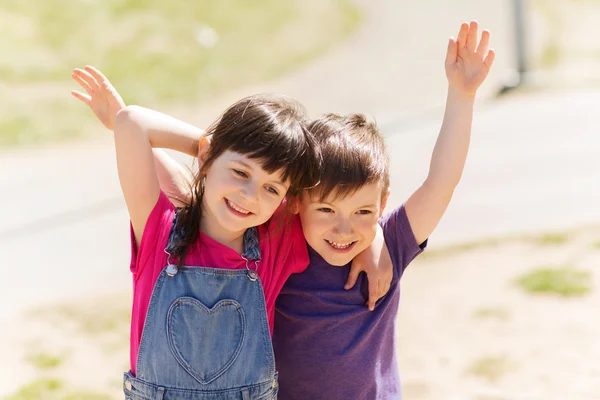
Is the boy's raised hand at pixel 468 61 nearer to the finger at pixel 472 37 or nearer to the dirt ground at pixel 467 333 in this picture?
the finger at pixel 472 37

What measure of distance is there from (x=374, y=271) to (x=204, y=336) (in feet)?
1.74

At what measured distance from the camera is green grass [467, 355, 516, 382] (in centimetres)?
403

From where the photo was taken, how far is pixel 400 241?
2367 mm

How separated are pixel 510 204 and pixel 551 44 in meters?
9.15

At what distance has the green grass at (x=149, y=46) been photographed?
1320cm

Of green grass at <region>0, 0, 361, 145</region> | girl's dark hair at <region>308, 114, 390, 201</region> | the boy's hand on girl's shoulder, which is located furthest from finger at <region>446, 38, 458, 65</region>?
green grass at <region>0, 0, 361, 145</region>

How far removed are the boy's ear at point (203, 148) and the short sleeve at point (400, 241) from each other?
0.58 metres

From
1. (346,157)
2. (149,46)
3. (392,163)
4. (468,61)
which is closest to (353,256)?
(346,157)

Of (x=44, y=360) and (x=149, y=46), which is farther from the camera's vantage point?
(x=149, y=46)

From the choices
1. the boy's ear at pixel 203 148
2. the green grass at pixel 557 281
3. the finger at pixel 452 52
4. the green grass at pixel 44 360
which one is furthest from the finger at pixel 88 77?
the green grass at pixel 557 281

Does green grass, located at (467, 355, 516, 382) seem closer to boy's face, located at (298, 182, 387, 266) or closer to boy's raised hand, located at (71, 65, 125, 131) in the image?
boy's face, located at (298, 182, 387, 266)

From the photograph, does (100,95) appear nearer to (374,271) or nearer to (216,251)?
(216,251)

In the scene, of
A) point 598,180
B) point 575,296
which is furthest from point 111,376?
point 598,180

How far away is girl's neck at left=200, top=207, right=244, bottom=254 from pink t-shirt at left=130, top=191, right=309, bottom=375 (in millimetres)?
25
